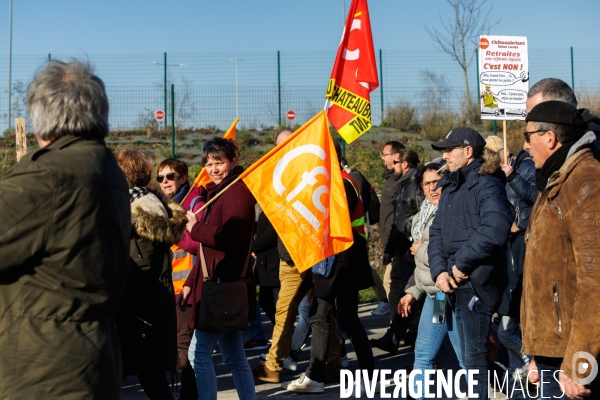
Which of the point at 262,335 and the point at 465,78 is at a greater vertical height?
the point at 465,78

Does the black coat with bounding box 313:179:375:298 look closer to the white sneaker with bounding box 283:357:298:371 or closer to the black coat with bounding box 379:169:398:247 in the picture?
the white sneaker with bounding box 283:357:298:371

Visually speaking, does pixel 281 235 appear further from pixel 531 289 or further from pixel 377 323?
pixel 377 323

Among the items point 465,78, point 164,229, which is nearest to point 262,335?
point 164,229

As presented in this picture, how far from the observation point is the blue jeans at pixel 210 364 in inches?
215

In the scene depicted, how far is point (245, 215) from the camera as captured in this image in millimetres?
5535

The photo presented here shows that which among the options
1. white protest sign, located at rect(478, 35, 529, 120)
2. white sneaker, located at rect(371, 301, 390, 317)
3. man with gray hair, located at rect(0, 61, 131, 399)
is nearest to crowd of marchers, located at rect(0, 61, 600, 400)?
man with gray hair, located at rect(0, 61, 131, 399)

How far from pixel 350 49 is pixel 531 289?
402 centimetres

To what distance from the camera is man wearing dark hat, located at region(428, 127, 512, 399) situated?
17.1 ft

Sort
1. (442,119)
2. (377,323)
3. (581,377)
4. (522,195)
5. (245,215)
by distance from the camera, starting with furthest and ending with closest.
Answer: (442,119), (377,323), (522,195), (245,215), (581,377)

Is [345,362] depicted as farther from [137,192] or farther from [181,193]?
[137,192]

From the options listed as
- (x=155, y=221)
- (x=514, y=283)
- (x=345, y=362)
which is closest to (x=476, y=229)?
(x=514, y=283)

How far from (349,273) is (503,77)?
12.6 ft

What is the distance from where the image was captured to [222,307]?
5.38m

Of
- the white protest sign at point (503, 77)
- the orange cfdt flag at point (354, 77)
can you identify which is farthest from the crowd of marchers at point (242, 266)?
the white protest sign at point (503, 77)
